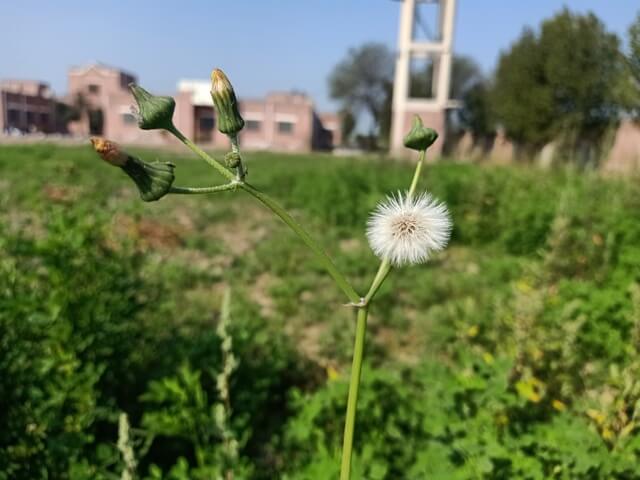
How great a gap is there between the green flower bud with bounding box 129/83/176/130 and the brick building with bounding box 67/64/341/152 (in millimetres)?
26297

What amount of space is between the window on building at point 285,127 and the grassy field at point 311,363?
31.0 m

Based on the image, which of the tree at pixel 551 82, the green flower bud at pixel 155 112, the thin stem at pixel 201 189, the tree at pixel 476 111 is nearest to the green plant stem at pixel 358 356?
the thin stem at pixel 201 189

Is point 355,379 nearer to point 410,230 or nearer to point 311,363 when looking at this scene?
point 410,230

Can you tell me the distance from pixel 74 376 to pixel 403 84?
21.8 m

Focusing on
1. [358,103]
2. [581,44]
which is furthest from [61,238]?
[358,103]

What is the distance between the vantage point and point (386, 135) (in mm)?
29172

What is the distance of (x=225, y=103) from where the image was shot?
0.59m

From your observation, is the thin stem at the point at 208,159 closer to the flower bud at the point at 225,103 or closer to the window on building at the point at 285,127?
the flower bud at the point at 225,103

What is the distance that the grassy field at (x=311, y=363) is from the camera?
1388mm

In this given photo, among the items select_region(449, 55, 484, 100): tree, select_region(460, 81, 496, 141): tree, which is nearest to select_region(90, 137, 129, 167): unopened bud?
select_region(460, 81, 496, 141): tree

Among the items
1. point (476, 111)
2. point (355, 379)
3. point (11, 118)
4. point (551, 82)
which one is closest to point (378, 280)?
point (355, 379)

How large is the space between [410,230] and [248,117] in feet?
111

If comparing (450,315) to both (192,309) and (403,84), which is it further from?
(403,84)

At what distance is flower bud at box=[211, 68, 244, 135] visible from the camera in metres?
0.59
